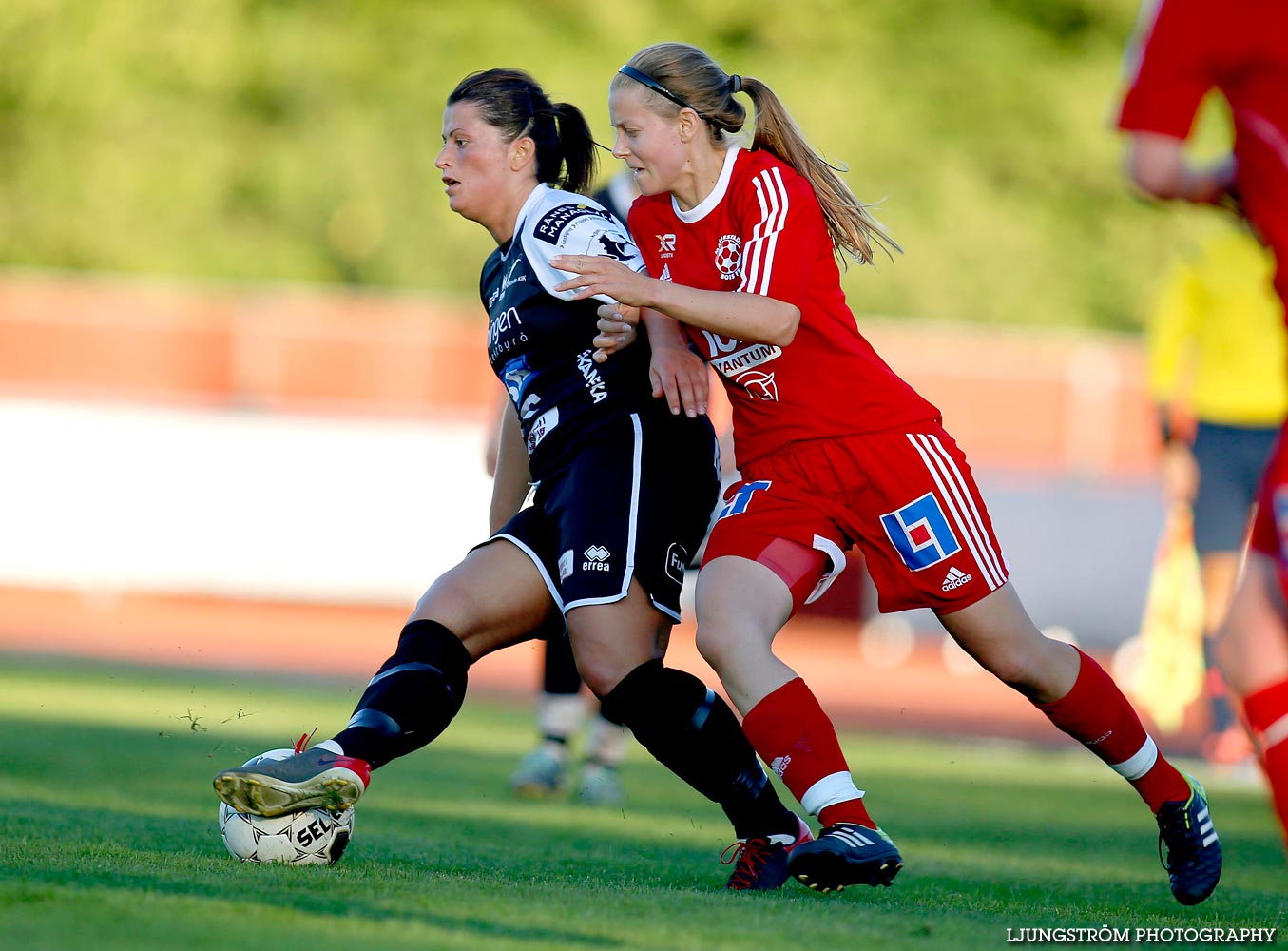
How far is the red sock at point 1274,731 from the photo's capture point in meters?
3.08

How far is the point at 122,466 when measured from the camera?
1497 cm

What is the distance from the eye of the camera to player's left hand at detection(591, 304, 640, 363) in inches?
164

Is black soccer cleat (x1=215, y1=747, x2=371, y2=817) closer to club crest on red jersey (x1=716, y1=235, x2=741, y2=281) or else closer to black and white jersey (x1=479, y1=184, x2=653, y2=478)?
black and white jersey (x1=479, y1=184, x2=653, y2=478)

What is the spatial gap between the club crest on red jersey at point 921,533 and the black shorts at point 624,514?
21.2 inches

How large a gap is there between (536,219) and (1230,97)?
6.15ft

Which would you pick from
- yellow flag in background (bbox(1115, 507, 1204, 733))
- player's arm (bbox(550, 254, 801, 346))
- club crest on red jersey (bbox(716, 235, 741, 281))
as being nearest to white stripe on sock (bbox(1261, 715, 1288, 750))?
player's arm (bbox(550, 254, 801, 346))

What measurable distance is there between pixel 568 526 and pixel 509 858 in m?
0.92

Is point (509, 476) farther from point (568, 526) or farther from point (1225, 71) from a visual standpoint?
point (1225, 71)

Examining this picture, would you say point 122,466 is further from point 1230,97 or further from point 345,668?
point 1230,97

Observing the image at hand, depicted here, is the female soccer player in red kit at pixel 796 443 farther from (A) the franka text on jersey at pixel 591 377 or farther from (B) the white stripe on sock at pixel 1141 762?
(A) the franka text on jersey at pixel 591 377

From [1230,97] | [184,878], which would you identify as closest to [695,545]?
[184,878]

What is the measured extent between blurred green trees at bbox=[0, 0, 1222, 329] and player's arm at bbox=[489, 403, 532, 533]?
19764mm

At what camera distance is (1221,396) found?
795 centimetres

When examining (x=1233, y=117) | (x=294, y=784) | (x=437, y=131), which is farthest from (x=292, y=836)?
(x=437, y=131)
